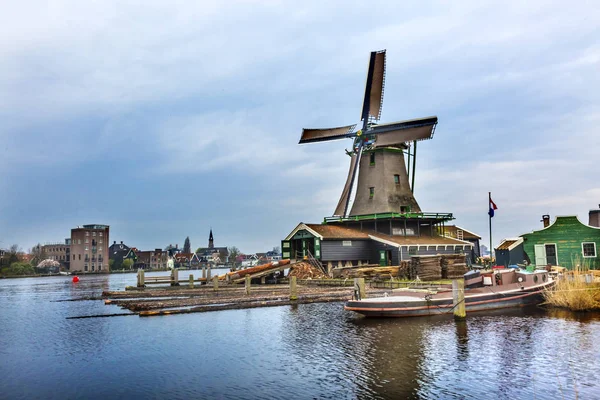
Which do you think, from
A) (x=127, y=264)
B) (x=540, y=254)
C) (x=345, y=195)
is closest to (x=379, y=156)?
(x=345, y=195)

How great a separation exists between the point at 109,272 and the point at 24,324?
131273mm

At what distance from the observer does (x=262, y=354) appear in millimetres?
18281

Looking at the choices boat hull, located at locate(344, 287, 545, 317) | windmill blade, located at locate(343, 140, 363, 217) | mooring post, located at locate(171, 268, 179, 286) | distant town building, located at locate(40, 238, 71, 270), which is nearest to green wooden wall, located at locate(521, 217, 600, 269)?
boat hull, located at locate(344, 287, 545, 317)

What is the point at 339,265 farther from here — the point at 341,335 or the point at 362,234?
the point at 341,335

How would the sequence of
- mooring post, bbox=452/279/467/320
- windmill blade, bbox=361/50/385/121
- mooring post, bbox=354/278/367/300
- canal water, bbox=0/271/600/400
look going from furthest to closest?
1. windmill blade, bbox=361/50/385/121
2. mooring post, bbox=354/278/367/300
3. mooring post, bbox=452/279/467/320
4. canal water, bbox=0/271/600/400

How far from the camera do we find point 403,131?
188ft

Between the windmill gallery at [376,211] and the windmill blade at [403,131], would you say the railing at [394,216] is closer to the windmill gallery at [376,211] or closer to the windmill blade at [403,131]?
the windmill gallery at [376,211]

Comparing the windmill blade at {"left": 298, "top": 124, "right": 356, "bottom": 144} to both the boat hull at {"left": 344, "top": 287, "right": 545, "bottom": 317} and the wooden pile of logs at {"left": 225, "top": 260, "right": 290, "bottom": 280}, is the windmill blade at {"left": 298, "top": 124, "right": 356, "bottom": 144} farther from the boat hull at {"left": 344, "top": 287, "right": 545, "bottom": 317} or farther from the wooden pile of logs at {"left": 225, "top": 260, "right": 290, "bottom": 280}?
the boat hull at {"left": 344, "top": 287, "right": 545, "bottom": 317}

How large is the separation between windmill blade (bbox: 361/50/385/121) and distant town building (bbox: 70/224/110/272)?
114m

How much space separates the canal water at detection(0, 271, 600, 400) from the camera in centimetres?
1353

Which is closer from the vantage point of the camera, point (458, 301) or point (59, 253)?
point (458, 301)

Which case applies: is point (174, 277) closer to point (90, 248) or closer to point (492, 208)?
point (492, 208)

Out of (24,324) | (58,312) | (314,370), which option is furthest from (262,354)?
(58,312)

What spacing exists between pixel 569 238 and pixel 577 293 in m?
17.4
